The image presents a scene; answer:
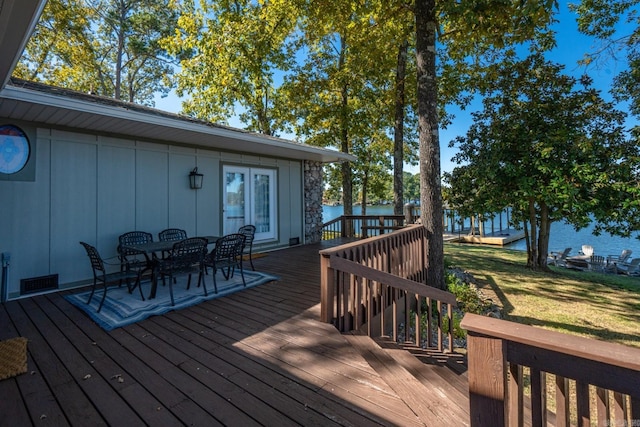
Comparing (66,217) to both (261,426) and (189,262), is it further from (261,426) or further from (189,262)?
(261,426)

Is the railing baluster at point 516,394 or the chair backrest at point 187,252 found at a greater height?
the chair backrest at point 187,252

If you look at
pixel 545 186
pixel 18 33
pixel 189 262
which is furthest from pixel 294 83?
pixel 18 33

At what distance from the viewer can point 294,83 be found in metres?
12.4

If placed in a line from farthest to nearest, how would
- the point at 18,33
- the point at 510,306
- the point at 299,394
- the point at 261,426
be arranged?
1. the point at 510,306
2. the point at 299,394
3. the point at 18,33
4. the point at 261,426

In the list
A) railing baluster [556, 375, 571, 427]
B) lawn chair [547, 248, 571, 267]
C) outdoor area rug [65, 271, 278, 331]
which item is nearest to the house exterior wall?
outdoor area rug [65, 271, 278, 331]

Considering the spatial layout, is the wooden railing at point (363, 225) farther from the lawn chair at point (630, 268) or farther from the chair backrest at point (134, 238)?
the lawn chair at point (630, 268)

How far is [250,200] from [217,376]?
5.43m

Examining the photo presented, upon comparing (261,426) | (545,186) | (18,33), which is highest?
(18,33)

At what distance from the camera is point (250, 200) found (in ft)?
24.5

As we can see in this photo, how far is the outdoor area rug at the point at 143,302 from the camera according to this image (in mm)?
3455

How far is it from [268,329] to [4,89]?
12.6ft

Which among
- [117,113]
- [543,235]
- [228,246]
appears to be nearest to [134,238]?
[228,246]

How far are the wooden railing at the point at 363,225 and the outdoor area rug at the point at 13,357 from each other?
6696 millimetres

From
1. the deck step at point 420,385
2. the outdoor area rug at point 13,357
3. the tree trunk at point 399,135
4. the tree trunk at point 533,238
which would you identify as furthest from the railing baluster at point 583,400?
the tree trunk at point 533,238
